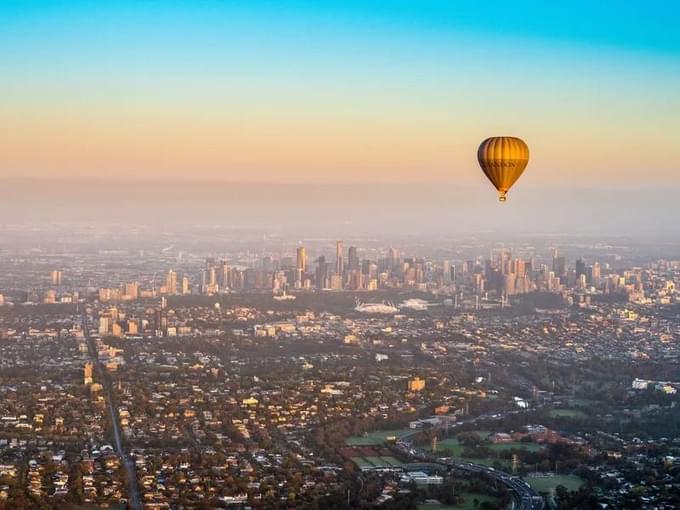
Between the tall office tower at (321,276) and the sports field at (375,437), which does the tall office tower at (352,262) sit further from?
the sports field at (375,437)

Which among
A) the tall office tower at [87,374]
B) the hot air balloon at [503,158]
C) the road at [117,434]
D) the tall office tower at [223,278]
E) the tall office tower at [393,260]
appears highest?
the hot air balloon at [503,158]

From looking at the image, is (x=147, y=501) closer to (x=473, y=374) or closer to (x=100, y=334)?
(x=473, y=374)

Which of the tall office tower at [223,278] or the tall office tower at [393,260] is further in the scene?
the tall office tower at [393,260]

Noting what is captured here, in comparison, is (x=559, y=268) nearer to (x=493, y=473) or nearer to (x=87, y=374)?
(x=87, y=374)

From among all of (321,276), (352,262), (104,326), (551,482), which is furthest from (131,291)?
(551,482)

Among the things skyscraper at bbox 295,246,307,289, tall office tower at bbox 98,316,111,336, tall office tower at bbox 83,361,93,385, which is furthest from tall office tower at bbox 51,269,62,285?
tall office tower at bbox 83,361,93,385

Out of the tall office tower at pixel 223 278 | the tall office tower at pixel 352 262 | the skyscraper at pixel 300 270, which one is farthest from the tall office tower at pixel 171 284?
the tall office tower at pixel 352 262

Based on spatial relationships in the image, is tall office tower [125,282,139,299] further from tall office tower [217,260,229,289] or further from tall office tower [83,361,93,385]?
tall office tower [83,361,93,385]
